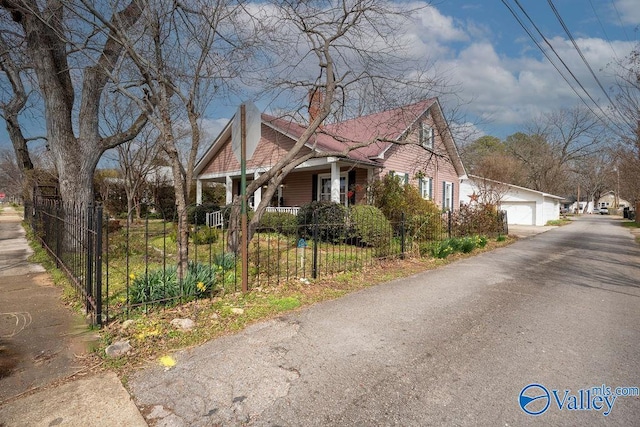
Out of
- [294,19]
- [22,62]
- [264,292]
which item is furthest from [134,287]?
[22,62]

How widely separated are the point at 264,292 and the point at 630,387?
13.5 ft

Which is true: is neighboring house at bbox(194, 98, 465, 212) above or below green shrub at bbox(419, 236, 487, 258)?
above

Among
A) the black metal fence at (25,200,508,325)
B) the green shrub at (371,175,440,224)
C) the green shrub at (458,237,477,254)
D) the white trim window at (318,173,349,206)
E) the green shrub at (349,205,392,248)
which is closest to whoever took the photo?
the black metal fence at (25,200,508,325)

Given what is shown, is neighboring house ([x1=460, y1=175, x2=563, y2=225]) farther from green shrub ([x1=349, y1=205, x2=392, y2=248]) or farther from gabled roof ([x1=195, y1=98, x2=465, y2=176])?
green shrub ([x1=349, y1=205, x2=392, y2=248])

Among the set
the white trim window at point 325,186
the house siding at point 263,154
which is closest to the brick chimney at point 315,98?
the house siding at point 263,154

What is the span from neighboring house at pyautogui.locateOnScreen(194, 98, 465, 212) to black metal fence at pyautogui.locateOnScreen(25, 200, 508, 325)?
2619 millimetres

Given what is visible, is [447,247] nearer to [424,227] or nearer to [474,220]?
[424,227]

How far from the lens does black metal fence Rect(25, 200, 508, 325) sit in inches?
162

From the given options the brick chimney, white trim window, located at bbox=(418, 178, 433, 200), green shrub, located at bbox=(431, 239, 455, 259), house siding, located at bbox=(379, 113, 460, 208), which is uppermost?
the brick chimney

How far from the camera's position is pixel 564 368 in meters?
3.04

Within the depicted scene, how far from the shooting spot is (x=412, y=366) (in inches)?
120

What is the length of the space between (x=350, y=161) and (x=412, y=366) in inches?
379

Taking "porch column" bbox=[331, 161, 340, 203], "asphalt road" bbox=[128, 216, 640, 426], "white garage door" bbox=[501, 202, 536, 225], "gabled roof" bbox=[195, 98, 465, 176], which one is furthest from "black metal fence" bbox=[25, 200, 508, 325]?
"white garage door" bbox=[501, 202, 536, 225]

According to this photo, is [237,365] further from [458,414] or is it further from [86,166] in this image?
[86,166]
